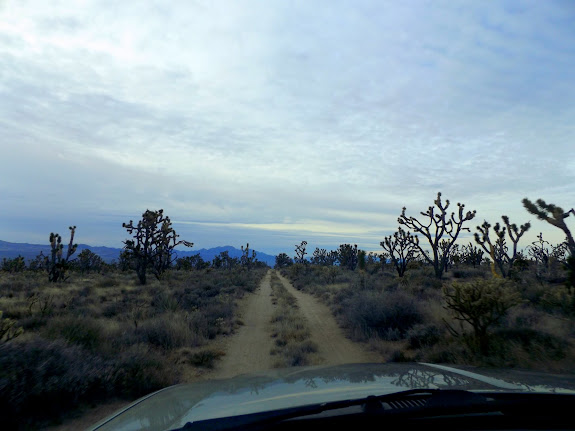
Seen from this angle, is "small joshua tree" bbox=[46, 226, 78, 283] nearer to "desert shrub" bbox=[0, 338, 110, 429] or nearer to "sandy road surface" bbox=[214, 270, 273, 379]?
"sandy road surface" bbox=[214, 270, 273, 379]

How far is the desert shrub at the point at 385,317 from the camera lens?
34.2 ft

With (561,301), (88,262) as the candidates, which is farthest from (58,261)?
(561,301)

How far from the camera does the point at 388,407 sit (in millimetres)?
2408

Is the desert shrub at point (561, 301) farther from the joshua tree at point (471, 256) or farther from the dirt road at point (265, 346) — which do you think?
the joshua tree at point (471, 256)

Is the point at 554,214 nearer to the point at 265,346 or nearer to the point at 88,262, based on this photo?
the point at 265,346

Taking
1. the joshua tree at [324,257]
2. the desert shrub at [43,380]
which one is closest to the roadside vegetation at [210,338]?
the desert shrub at [43,380]

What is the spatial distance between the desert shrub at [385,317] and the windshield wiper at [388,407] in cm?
775

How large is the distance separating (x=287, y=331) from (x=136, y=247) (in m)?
19.9

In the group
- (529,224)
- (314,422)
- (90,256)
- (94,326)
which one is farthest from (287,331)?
(90,256)

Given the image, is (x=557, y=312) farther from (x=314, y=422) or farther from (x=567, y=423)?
(x=314, y=422)

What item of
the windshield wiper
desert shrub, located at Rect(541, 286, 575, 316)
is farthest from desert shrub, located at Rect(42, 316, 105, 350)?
desert shrub, located at Rect(541, 286, 575, 316)

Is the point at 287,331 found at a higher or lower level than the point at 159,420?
lower

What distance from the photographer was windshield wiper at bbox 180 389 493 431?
7.43ft

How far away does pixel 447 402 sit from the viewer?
244 centimetres
